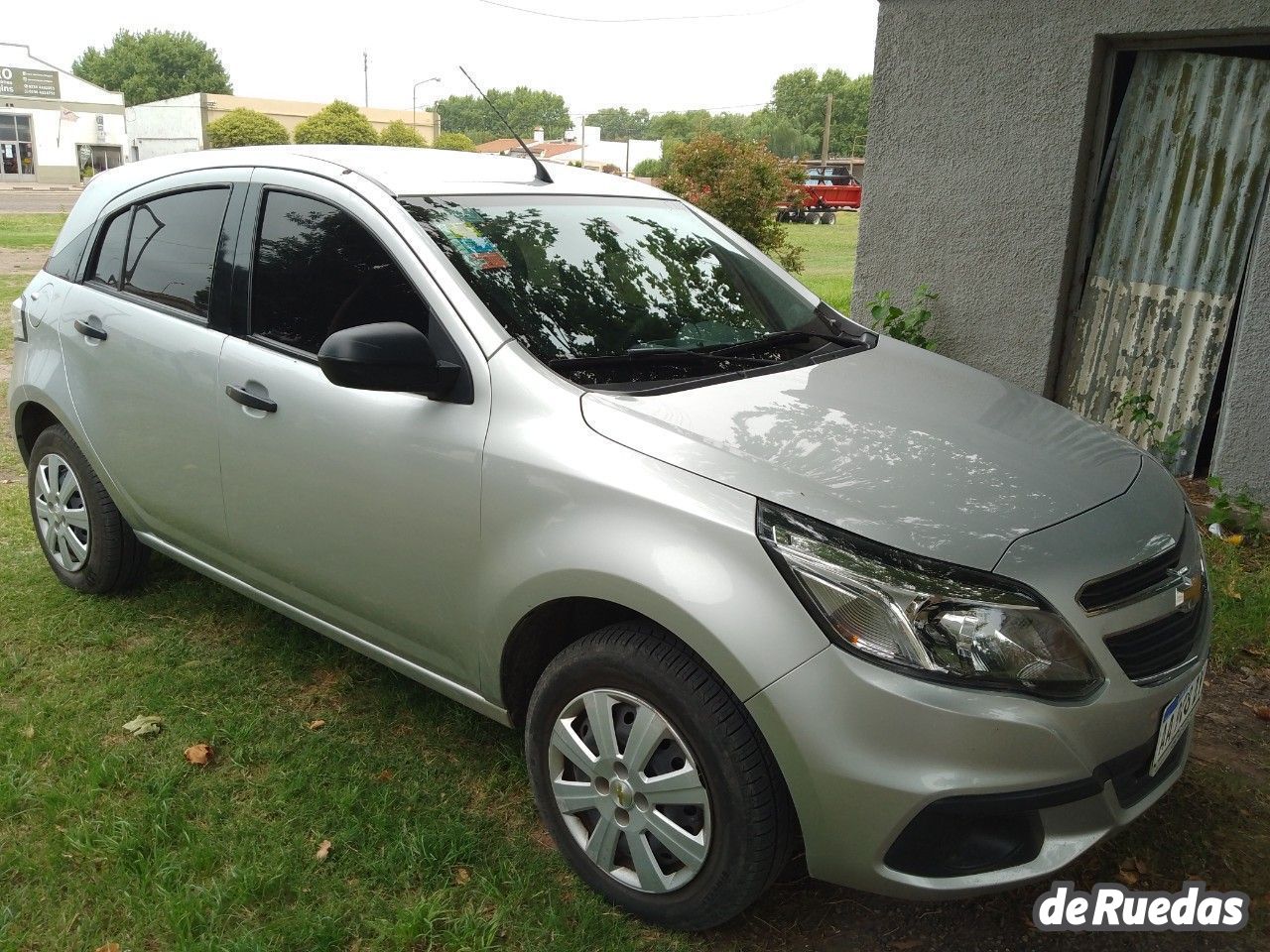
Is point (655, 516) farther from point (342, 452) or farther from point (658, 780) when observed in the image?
point (342, 452)

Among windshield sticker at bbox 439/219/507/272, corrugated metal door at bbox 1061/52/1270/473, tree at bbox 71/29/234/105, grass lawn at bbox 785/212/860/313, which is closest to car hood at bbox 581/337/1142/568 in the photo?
windshield sticker at bbox 439/219/507/272

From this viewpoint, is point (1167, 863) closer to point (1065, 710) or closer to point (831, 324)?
point (1065, 710)

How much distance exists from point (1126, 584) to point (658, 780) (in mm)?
1098

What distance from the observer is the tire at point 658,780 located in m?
2.26

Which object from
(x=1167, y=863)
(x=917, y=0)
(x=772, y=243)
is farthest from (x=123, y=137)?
(x=1167, y=863)

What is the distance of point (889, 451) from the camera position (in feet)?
8.25

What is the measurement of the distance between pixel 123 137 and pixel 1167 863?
69.4m

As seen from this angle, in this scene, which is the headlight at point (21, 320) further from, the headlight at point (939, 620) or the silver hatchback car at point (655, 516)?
the headlight at point (939, 620)

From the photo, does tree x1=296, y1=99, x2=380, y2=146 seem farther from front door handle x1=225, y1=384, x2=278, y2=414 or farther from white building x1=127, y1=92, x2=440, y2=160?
front door handle x1=225, y1=384, x2=278, y2=414

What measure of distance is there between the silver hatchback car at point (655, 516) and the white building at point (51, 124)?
57525 millimetres

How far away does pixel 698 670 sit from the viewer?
230 cm

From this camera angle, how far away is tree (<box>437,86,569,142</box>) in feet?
399

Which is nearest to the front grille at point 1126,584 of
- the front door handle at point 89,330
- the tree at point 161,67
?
the front door handle at point 89,330

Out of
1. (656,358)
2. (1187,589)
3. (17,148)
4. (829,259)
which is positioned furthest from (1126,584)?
(17,148)
